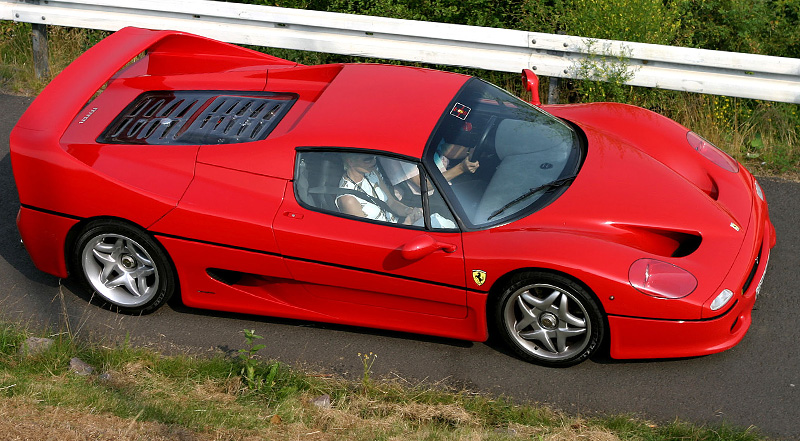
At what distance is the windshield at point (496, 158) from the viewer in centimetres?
517

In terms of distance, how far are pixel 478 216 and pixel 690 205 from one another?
1.31m

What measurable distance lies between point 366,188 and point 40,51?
5.17m

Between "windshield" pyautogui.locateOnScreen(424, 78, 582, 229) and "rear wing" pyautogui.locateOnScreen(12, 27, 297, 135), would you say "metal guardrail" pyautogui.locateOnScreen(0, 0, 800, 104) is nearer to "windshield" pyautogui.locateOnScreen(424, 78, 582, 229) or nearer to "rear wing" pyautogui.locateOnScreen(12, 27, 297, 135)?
"rear wing" pyautogui.locateOnScreen(12, 27, 297, 135)

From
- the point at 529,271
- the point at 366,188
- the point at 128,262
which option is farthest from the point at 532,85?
the point at 128,262

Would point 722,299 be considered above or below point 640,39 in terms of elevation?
below

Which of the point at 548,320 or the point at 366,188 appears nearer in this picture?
the point at 548,320

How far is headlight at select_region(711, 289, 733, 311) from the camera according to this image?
4.82m

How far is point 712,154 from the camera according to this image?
6.17 metres

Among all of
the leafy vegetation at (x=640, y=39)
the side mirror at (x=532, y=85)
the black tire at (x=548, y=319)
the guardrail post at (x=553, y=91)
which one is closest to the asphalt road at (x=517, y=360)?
the black tire at (x=548, y=319)

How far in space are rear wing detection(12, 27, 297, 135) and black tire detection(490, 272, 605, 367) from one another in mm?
2703

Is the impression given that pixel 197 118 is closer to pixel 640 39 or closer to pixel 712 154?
pixel 712 154

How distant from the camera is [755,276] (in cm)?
527

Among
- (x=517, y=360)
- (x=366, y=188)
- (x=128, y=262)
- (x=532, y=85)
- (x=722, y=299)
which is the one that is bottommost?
(x=517, y=360)

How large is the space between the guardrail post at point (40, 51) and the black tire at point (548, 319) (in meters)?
5.91
